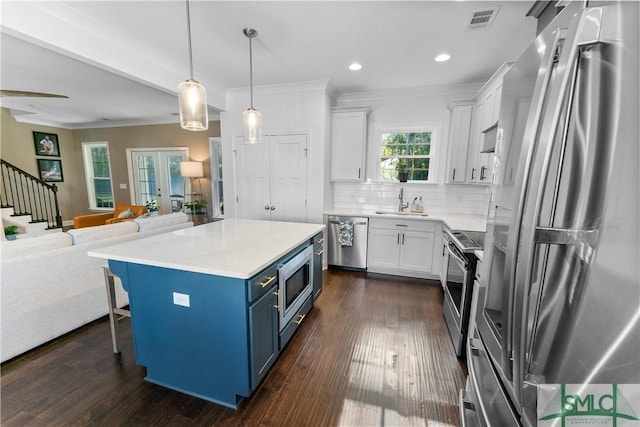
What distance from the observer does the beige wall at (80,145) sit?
5762mm

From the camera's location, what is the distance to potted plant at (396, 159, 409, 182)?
4.02 metres

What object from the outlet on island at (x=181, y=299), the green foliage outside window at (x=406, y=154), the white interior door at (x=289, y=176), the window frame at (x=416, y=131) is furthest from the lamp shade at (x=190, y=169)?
the outlet on island at (x=181, y=299)

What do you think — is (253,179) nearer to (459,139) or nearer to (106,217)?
(459,139)

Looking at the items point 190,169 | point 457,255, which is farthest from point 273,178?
point 457,255

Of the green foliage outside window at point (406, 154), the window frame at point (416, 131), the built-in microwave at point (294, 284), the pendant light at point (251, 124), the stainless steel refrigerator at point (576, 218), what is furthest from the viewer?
the green foliage outside window at point (406, 154)

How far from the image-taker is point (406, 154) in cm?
413

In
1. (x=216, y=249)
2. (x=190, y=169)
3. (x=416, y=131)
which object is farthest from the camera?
(x=190, y=169)

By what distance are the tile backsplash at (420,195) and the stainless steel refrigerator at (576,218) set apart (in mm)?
3401

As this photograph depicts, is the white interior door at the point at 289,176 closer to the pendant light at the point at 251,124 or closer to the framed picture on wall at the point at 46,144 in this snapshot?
the pendant light at the point at 251,124

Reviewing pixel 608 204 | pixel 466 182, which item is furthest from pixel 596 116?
pixel 466 182

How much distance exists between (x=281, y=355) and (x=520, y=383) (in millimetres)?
1798

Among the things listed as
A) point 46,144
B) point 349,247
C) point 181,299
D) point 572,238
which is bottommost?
point 349,247

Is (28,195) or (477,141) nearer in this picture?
Answer: (477,141)

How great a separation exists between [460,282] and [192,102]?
2.43 meters
